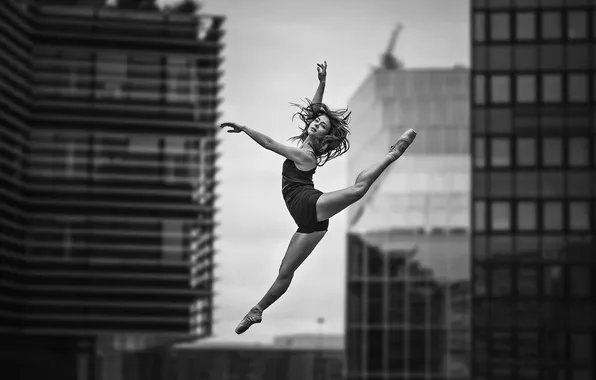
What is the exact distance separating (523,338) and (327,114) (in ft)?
402

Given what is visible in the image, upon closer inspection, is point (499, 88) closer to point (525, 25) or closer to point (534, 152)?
point (525, 25)

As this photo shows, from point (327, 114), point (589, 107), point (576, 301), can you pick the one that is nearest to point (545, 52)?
point (589, 107)

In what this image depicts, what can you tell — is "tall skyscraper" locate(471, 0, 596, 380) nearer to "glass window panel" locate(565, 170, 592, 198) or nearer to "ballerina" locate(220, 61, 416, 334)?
"glass window panel" locate(565, 170, 592, 198)

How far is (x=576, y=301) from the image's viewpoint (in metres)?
138

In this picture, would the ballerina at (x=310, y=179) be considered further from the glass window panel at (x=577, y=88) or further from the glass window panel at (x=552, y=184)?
the glass window panel at (x=577, y=88)

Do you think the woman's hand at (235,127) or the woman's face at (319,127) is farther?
the woman's face at (319,127)

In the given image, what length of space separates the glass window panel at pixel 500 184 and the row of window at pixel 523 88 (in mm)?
6758

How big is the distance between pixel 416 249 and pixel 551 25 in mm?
26592

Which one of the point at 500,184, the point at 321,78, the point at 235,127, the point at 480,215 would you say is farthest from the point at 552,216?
the point at 235,127

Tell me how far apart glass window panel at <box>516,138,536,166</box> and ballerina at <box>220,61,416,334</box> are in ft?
395

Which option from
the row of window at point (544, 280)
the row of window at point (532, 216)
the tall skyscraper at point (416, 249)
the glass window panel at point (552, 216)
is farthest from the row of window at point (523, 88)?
the row of window at point (544, 280)

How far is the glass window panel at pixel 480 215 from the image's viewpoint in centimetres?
13855

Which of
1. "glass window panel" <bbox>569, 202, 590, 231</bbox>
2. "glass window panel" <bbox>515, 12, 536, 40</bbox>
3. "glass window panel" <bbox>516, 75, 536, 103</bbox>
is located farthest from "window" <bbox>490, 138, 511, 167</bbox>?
"glass window panel" <bbox>515, 12, 536, 40</bbox>

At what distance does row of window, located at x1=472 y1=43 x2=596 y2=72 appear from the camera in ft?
445
